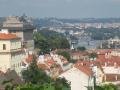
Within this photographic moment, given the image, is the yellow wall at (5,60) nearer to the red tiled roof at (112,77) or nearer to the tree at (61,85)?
the red tiled roof at (112,77)

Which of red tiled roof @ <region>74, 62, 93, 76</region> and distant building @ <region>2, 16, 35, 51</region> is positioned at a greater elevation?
red tiled roof @ <region>74, 62, 93, 76</region>

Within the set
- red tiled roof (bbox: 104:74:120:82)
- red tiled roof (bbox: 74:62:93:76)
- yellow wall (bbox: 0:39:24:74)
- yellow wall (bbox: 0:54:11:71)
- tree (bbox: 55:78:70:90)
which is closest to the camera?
tree (bbox: 55:78:70:90)

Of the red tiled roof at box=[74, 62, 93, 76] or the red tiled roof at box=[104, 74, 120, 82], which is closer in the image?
the red tiled roof at box=[74, 62, 93, 76]

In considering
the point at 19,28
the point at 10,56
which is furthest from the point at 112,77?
the point at 19,28

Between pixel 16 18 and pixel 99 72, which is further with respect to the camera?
pixel 16 18

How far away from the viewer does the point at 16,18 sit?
115m

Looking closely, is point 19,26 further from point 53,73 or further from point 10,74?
point 10,74

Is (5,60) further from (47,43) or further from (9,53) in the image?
(47,43)

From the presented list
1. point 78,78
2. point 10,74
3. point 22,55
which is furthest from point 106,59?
point 10,74

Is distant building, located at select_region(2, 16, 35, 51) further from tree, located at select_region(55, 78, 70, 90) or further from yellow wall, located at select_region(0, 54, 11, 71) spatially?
tree, located at select_region(55, 78, 70, 90)

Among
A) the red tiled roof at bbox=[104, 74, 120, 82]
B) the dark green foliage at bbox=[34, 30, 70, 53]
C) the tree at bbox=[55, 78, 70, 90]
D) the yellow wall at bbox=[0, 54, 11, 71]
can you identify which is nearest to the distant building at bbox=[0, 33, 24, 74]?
the yellow wall at bbox=[0, 54, 11, 71]

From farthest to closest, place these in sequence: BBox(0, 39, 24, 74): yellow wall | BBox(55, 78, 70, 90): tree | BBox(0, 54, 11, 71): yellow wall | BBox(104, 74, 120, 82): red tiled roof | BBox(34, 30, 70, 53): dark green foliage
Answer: BBox(34, 30, 70, 53): dark green foliage
BBox(0, 39, 24, 74): yellow wall
BBox(0, 54, 11, 71): yellow wall
BBox(104, 74, 120, 82): red tiled roof
BBox(55, 78, 70, 90): tree

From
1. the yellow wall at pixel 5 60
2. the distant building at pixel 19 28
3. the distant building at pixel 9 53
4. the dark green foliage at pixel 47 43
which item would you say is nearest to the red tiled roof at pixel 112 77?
the distant building at pixel 9 53

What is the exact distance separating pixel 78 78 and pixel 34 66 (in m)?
7.00
